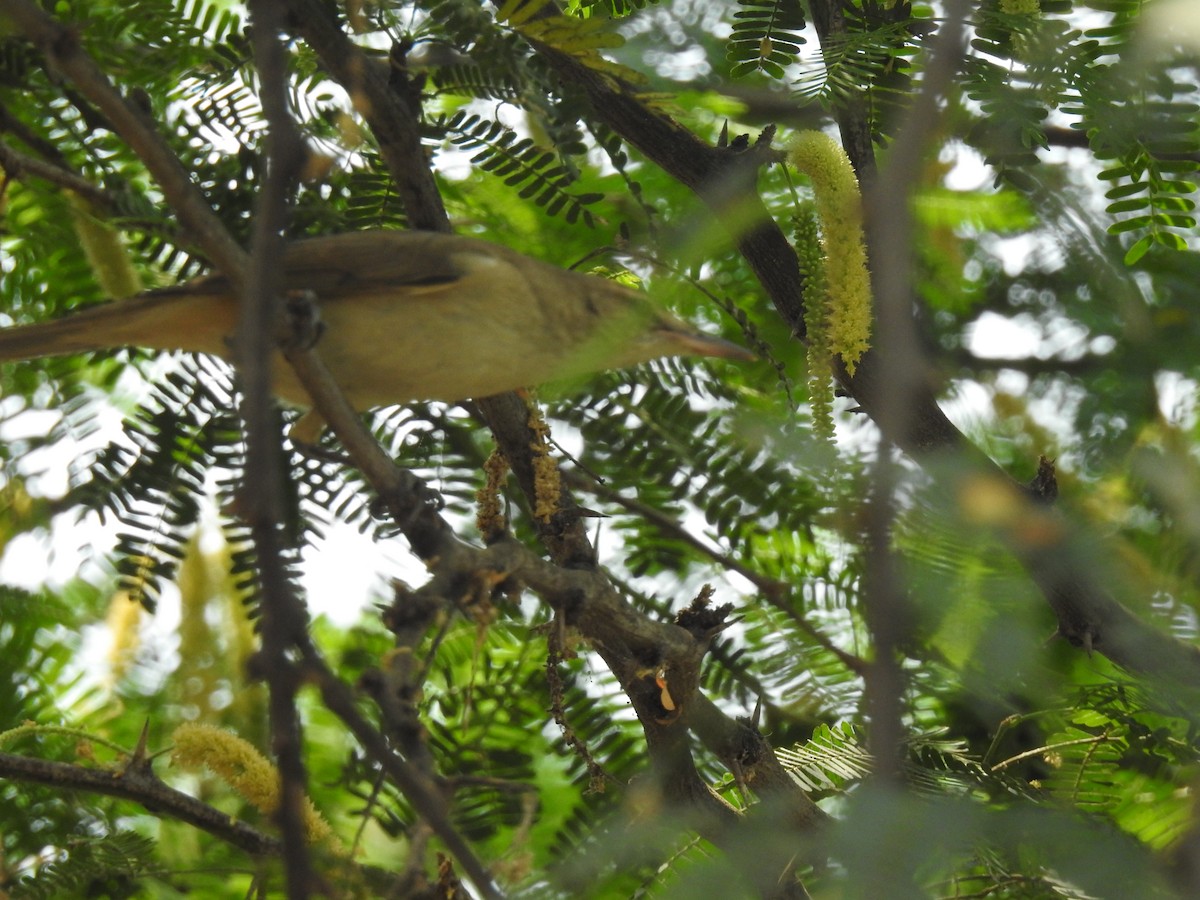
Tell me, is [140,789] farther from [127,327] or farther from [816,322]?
[816,322]

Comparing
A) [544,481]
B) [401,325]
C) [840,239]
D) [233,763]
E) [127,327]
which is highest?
[840,239]

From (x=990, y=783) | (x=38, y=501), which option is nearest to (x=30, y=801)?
(x=38, y=501)

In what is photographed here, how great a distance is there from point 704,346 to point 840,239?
0.66 metres

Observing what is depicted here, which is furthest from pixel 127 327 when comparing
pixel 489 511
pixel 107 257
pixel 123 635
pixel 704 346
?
pixel 704 346

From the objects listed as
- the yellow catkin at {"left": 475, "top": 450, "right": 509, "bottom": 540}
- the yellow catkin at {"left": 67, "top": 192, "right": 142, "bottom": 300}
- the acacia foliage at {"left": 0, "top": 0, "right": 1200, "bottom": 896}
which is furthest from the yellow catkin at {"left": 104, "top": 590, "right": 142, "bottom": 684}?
the yellow catkin at {"left": 475, "top": 450, "right": 509, "bottom": 540}

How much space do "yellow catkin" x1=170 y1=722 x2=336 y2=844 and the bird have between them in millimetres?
870

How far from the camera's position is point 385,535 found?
11.7ft

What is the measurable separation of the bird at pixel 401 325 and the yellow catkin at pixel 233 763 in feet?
2.85

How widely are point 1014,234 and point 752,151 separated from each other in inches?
90.8

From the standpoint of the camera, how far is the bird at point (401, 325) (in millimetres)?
3135

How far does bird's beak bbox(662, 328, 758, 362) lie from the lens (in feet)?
10.4

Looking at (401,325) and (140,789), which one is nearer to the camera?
(140,789)

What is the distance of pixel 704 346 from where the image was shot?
3240 millimetres

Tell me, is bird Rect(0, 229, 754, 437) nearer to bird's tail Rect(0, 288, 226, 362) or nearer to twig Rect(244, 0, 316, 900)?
bird's tail Rect(0, 288, 226, 362)
